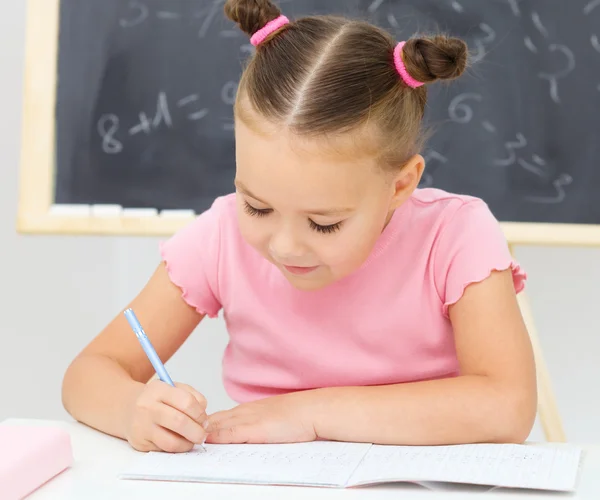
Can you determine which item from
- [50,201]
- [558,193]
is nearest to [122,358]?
[50,201]

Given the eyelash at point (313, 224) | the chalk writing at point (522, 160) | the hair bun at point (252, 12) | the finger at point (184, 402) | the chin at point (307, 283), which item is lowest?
the finger at point (184, 402)

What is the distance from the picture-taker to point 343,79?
3.16 ft

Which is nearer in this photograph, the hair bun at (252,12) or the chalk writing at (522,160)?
the hair bun at (252,12)

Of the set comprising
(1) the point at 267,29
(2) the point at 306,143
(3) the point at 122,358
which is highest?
(1) the point at 267,29

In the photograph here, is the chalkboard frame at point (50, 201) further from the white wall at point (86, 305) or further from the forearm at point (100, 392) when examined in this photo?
the forearm at point (100, 392)

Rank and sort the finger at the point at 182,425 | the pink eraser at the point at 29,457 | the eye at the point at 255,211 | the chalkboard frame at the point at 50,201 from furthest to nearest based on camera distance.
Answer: the chalkboard frame at the point at 50,201, the eye at the point at 255,211, the finger at the point at 182,425, the pink eraser at the point at 29,457

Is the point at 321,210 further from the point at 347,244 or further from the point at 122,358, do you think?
the point at 122,358

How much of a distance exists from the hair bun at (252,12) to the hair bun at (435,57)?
0.18m

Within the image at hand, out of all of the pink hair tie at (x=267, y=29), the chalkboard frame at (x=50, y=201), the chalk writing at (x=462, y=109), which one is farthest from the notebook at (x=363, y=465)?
the chalk writing at (x=462, y=109)

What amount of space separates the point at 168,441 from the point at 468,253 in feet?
1.47

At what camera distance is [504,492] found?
0.73m

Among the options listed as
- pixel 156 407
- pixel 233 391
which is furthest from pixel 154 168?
pixel 156 407

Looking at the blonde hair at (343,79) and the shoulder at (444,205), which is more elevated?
the blonde hair at (343,79)

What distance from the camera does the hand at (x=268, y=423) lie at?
90 cm
